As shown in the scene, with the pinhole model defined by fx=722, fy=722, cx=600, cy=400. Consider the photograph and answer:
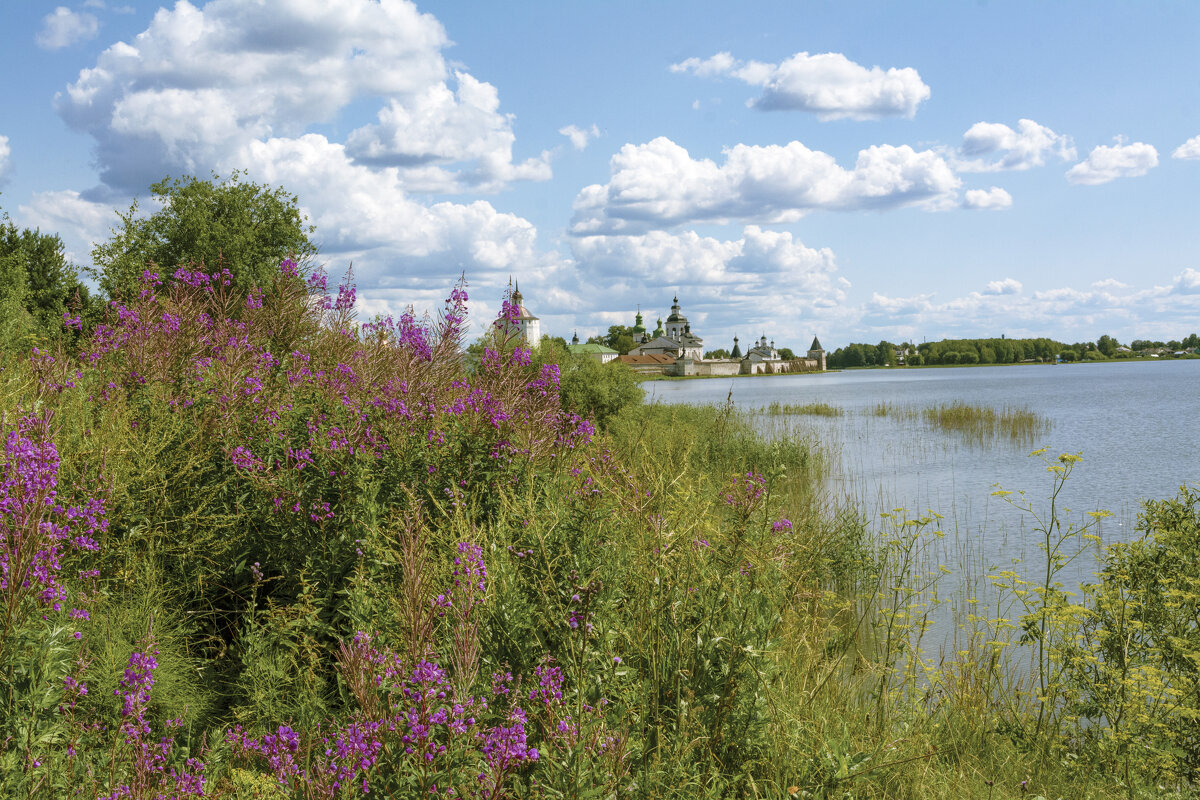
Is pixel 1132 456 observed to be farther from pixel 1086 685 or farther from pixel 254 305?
pixel 254 305

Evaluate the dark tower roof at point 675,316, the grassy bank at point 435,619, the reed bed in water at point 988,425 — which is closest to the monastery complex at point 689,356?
the dark tower roof at point 675,316

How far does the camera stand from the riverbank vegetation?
2.56m

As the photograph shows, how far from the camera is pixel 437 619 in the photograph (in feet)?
12.2

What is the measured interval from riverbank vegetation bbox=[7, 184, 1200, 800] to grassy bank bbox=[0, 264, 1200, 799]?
3cm

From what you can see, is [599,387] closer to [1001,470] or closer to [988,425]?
[1001,470]

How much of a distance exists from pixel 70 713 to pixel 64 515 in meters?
1.99

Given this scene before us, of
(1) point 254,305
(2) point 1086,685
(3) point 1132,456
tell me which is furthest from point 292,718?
(3) point 1132,456

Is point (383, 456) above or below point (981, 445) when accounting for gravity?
above

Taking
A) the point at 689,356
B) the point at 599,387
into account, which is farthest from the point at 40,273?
the point at 689,356

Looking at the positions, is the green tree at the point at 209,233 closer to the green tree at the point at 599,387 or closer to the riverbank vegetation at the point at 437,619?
the green tree at the point at 599,387

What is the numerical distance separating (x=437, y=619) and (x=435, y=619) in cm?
15

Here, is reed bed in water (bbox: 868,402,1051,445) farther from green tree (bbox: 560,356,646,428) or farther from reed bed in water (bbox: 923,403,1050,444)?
green tree (bbox: 560,356,646,428)

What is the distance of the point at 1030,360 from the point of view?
171 metres

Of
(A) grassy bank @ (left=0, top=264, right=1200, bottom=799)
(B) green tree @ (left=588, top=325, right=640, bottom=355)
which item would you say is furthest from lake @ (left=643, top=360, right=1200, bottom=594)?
(B) green tree @ (left=588, top=325, right=640, bottom=355)
